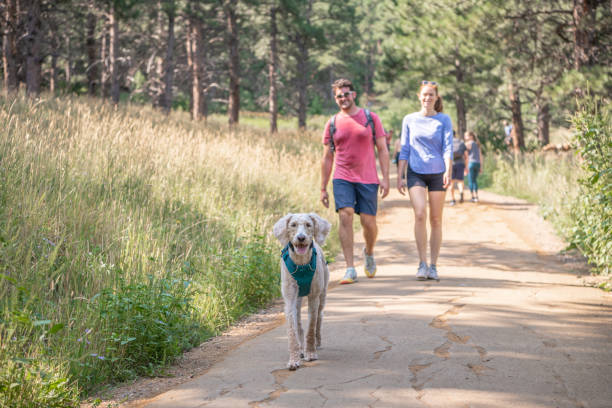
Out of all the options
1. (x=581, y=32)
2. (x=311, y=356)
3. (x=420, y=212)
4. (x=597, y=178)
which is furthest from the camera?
(x=581, y=32)

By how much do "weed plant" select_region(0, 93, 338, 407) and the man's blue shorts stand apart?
1148 mm

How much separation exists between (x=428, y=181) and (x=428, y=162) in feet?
0.85

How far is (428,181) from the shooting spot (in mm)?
7469

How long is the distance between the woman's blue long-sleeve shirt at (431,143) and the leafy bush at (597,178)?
5.54 feet

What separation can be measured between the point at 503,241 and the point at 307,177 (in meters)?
4.79

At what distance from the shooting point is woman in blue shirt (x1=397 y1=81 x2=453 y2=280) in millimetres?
7363

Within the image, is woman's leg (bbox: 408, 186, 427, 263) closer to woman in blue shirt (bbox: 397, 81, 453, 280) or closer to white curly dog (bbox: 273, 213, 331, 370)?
woman in blue shirt (bbox: 397, 81, 453, 280)

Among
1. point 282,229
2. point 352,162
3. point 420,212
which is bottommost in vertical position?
point 420,212

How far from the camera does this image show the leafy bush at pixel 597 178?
22.5 feet

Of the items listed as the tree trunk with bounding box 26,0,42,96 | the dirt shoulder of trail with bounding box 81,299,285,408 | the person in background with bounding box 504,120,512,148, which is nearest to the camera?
the dirt shoulder of trail with bounding box 81,299,285,408

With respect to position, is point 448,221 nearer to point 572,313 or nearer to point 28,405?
point 572,313

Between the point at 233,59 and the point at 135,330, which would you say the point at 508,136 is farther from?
the point at 135,330

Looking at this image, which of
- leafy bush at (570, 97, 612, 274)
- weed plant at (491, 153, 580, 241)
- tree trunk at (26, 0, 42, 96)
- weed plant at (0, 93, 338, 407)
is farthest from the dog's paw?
tree trunk at (26, 0, 42, 96)

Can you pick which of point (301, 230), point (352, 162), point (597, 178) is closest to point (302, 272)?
point (301, 230)
